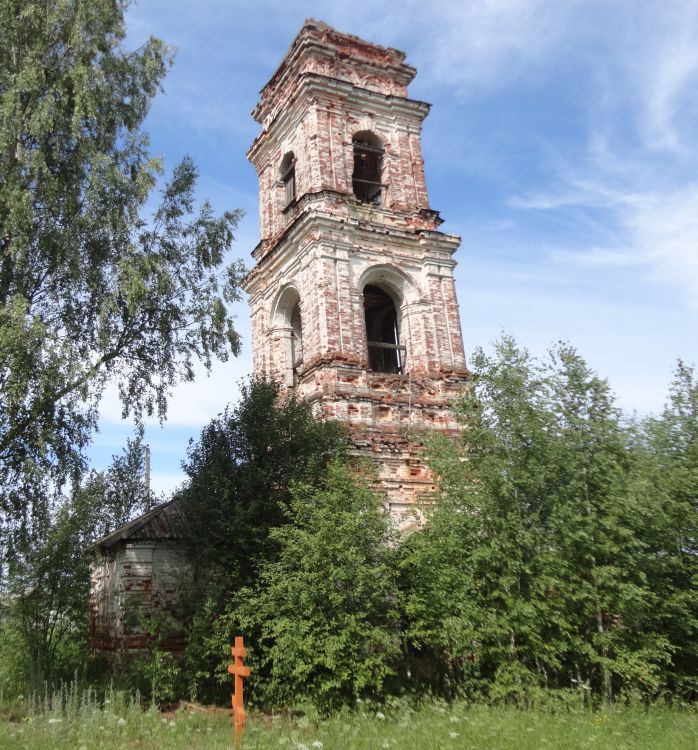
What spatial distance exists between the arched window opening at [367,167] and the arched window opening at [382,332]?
241 cm

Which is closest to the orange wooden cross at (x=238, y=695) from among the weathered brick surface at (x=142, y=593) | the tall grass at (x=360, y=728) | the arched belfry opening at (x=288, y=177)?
the tall grass at (x=360, y=728)

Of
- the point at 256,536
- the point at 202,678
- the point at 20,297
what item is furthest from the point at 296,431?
the point at 20,297

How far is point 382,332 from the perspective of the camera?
57.4 feet

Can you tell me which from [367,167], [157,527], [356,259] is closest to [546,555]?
[157,527]

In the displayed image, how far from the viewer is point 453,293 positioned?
15641 millimetres

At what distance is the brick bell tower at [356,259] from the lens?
13.6 meters

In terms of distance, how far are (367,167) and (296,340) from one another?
17.5 ft

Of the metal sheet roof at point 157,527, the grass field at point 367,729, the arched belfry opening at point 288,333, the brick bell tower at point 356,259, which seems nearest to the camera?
the grass field at point 367,729

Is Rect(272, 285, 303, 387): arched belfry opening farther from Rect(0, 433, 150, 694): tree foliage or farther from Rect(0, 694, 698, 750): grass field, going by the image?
Rect(0, 694, 698, 750): grass field

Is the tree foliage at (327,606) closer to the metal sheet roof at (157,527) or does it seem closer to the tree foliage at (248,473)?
the tree foliage at (248,473)

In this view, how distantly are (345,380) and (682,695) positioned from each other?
8064 millimetres

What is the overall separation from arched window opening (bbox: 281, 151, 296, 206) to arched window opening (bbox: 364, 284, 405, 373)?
11.2 ft

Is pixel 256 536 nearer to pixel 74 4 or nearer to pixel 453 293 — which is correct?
pixel 453 293

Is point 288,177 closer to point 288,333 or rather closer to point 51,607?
point 288,333
